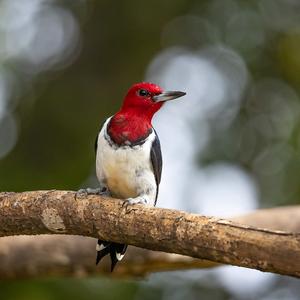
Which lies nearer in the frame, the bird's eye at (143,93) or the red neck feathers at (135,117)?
the red neck feathers at (135,117)

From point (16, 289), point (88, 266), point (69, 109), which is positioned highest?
point (69, 109)

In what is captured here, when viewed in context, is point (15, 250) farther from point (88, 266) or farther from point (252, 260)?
point (252, 260)

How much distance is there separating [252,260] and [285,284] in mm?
5106

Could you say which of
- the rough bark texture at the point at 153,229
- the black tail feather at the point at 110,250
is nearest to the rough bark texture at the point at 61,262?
the black tail feather at the point at 110,250

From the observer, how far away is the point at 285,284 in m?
8.52

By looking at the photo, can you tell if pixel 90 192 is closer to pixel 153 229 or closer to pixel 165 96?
pixel 153 229

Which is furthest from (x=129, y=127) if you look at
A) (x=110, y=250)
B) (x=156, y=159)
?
(x=110, y=250)

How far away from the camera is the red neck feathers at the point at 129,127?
16.2ft

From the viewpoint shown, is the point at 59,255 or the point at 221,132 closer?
the point at 59,255

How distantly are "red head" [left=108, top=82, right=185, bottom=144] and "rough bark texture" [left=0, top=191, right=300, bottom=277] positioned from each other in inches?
26.6

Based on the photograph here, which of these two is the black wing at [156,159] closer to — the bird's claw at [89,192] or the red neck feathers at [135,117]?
the red neck feathers at [135,117]

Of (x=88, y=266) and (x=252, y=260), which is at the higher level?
(x=252, y=260)

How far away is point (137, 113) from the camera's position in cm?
518

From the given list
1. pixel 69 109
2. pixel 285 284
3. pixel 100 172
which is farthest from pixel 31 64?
pixel 100 172
